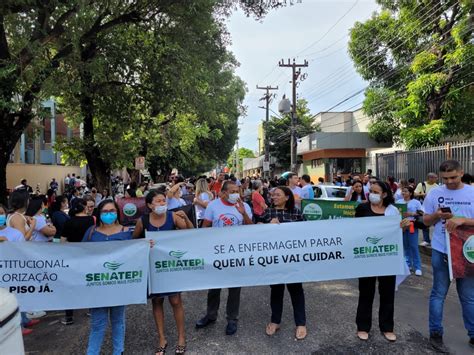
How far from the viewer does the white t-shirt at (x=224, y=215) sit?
15.9 feet

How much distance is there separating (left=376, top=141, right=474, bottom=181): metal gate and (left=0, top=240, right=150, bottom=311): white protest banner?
36.0 ft

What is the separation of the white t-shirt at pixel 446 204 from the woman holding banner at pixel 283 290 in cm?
148

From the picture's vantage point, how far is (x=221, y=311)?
18.2 feet

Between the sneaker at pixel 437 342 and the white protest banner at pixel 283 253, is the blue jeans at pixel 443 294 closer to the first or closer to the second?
the sneaker at pixel 437 342

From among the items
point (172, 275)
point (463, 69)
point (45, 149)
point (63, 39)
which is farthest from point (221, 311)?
point (45, 149)

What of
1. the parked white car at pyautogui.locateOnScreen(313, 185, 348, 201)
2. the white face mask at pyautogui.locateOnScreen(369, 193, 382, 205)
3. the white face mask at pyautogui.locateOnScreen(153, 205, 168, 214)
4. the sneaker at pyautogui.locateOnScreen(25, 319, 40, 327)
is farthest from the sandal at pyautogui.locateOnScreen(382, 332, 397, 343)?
the parked white car at pyautogui.locateOnScreen(313, 185, 348, 201)

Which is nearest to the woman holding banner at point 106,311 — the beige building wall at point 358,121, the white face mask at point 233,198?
the white face mask at point 233,198

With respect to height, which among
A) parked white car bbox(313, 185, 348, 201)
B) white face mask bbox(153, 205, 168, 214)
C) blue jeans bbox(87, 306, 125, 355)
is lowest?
blue jeans bbox(87, 306, 125, 355)

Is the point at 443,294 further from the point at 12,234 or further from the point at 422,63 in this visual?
the point at 422,63

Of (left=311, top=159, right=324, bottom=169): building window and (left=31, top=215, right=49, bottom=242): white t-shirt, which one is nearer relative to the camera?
(left=31, top=215, right=49, bottom=242): white t-shirt

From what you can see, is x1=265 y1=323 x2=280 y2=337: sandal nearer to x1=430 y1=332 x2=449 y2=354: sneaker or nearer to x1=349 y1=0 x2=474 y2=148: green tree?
x1=430 y1=332 x2=449 y2=354: sneaker

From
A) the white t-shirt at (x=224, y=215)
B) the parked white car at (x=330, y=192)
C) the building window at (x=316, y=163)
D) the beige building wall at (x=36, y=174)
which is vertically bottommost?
the parked white car at (x=330, y=192)

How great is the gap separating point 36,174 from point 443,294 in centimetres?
2662

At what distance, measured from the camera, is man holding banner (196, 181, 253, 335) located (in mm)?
4723
